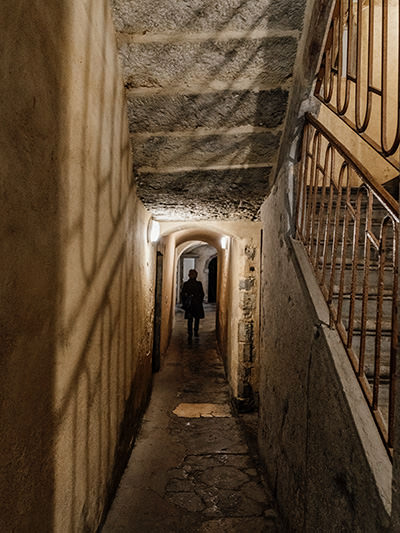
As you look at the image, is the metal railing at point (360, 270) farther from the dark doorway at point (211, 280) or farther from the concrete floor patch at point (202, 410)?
the dark doorway at point (211, 280)

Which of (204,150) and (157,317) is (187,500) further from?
(157,317)

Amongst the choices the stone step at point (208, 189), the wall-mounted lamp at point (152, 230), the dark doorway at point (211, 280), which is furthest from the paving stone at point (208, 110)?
the dark doorway at point (211, 280)

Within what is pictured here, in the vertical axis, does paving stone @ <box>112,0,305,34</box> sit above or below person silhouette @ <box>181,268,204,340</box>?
above

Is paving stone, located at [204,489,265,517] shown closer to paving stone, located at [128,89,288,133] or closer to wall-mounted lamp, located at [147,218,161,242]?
wall-mounted lamp, located at [147,218,161,242]

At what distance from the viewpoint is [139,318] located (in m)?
4.05

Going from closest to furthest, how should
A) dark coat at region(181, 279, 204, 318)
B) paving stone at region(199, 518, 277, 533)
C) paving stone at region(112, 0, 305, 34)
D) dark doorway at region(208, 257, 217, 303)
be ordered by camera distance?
paving stone at region(112, 0, 305, 34), paving stone at region(199, 518, 277, 533), dark coat at region(181, 279, 204, 318), dark doorway at region(208, 257, 217, 303)

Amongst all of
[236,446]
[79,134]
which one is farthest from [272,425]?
[79,134]

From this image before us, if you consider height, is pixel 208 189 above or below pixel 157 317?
above

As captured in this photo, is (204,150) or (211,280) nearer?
(204,150)

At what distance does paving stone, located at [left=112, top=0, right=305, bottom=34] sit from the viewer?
2227mm

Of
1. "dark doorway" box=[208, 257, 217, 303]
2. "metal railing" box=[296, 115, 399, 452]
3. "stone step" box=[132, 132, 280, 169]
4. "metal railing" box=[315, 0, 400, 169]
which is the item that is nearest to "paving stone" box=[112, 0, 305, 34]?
"metal railing" box=[315, 0, 400, 169]

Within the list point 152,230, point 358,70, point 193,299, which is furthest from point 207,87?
point 193,299

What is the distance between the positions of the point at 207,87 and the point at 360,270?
2.01 metres

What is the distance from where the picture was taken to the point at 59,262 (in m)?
1.65
